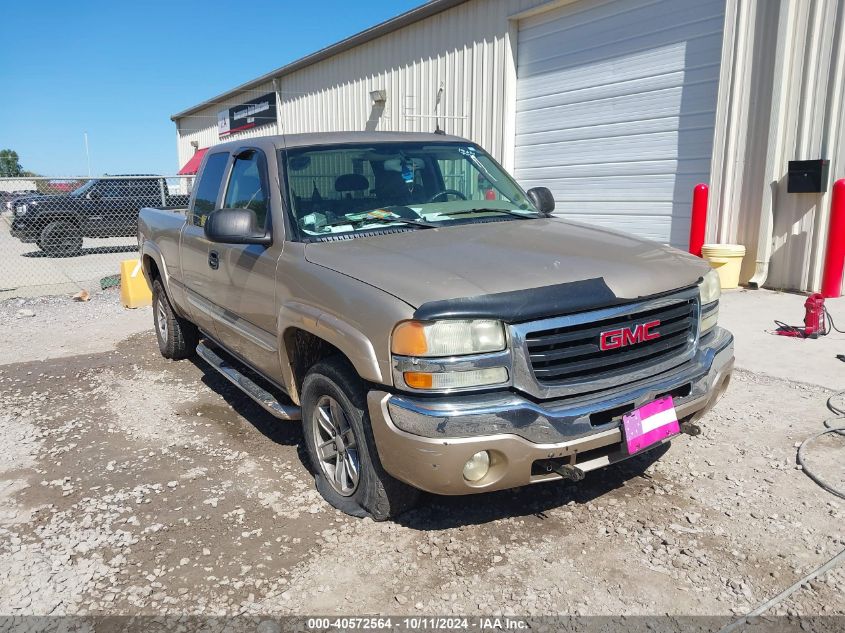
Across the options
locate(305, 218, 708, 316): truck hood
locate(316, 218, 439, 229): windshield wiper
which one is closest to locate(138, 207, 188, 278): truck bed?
locate(316, 218, 439, 229): windshield wiper

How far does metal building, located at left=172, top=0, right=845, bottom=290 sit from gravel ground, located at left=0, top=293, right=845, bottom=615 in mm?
4287

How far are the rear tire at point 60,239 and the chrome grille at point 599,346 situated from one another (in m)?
15.6

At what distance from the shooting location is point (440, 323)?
2615mm

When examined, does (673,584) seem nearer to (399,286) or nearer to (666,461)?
(666,461)

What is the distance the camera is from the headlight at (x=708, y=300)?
334 cm

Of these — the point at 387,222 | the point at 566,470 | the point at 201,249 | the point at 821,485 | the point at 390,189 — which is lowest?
the point at 821,485

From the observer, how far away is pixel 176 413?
4973 millimetres

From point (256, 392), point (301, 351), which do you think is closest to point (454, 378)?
point (301, 351)

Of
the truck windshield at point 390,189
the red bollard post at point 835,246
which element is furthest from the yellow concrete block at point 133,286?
the red bollard post at point 835,246

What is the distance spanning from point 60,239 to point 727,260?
14.4 meters

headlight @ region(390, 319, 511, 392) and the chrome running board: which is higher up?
headlight @ region(390, 319, 511, 392)

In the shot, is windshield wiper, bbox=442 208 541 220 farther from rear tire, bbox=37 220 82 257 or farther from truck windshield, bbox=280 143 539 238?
rear tire, bbox=37 220 82 257

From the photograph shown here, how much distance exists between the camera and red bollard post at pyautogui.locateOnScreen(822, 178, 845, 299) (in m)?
7.33

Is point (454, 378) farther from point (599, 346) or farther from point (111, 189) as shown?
point (111, 189)
